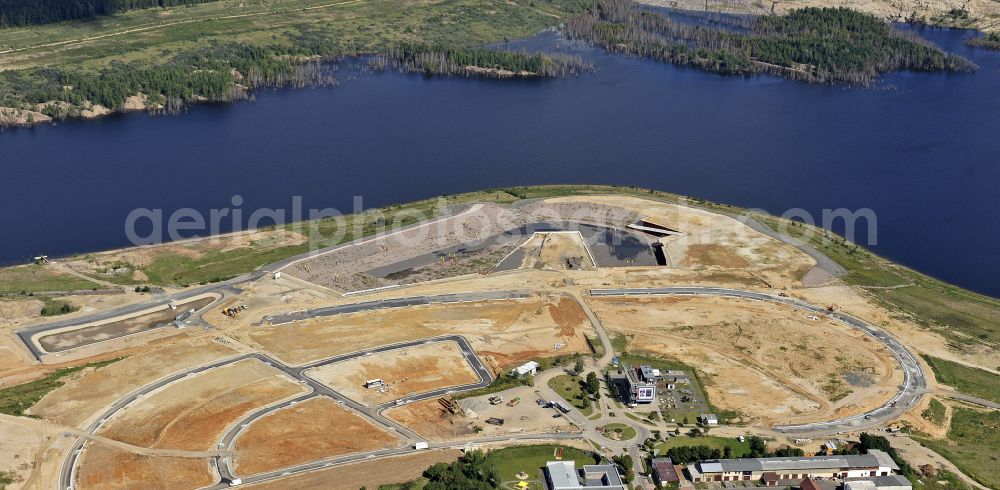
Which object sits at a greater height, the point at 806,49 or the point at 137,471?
the point at 806,49

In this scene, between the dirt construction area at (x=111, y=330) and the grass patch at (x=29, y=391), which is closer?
the grass patch at (x=29, y=391)

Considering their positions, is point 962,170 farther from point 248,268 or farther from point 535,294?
point 248,268

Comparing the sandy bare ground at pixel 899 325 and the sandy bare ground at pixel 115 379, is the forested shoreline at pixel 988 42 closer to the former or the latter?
the sandy bare ground at pixel 899 325

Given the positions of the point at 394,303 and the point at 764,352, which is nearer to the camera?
the point at 764,352

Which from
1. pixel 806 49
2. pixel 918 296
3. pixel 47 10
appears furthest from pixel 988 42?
pixel 47 10

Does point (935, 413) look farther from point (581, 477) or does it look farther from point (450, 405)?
point (450, 405)

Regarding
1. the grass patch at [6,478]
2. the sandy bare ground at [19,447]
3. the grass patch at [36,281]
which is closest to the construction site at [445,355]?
the sandy bare ground at [19,447]

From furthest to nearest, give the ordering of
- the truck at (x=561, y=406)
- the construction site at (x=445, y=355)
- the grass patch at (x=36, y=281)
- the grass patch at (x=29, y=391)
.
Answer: the grass patch at (x=36, y=281) → the truck at (x=561, y=406) → the grass patch at (x=29, y=391) → the construction site at (x=445, y=355)
